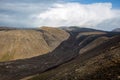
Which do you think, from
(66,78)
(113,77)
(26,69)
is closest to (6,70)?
(26,69)

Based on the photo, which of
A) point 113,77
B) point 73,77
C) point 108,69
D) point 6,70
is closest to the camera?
point 113,77

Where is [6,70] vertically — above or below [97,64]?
below

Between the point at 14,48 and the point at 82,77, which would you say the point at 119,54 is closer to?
the point at 82,77

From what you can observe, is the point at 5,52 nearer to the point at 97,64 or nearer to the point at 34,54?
the point at 34,54

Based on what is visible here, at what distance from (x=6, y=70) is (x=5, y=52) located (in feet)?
150

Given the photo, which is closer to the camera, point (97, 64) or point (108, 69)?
point (108, 69)

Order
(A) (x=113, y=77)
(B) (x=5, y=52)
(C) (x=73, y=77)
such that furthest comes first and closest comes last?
(B) (x=5, y=52) < (C) (x=73, y=77) < (A) (x=113, y=77)

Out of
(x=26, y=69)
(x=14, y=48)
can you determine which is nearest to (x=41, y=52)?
(x=14, y=48)

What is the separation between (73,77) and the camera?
4234cm

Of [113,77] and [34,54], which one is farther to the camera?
[34,54]

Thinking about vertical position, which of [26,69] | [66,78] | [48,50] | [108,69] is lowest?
[48,50]

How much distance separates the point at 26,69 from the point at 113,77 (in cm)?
10385

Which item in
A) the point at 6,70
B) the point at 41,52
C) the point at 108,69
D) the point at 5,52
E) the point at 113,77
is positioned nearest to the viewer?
the point at 113,77

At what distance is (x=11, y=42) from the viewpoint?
189250 millimetres
